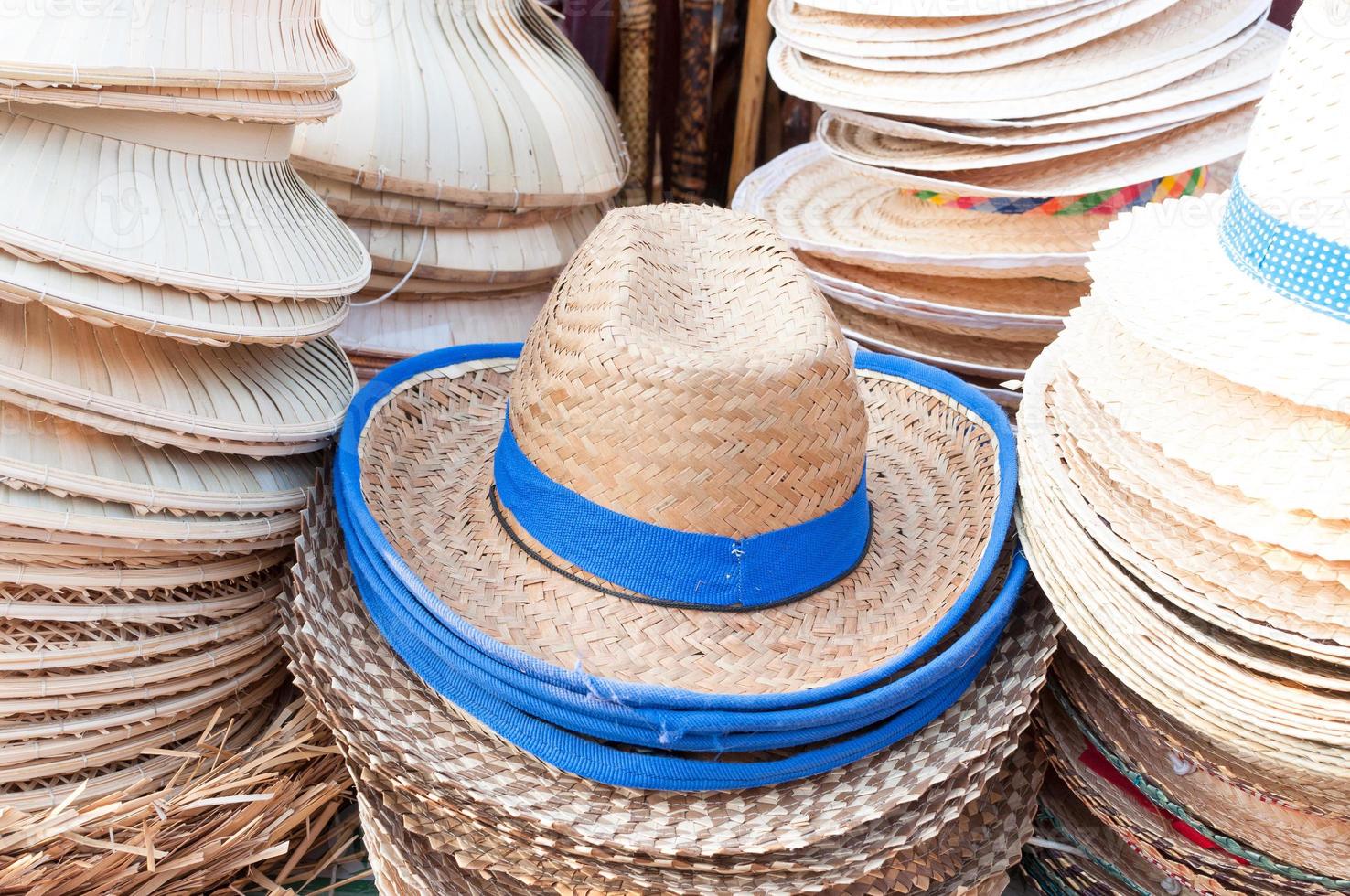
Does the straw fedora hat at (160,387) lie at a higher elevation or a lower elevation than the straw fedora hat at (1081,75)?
lower

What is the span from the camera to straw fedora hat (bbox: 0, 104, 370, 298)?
1.30 metres

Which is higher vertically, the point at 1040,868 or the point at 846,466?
the point at 846,466

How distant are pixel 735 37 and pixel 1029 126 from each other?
58.7 inches

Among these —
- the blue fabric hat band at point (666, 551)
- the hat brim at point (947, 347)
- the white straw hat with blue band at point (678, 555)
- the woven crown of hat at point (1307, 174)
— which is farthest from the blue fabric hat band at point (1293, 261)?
the hat brim at point (947, 347)

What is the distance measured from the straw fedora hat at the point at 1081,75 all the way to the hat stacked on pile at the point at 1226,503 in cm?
42

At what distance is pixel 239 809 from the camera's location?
159cm

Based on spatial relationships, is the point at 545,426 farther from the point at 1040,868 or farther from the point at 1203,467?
the point at 1040,868

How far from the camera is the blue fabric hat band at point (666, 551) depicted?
136 centimetres

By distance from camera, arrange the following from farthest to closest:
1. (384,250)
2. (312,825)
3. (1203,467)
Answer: (384,250) < (312,825) < (1203,467)

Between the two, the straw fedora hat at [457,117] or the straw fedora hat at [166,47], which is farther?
the straw fedora hat at [457,117]

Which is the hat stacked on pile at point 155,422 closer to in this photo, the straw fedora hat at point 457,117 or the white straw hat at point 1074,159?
the straw fedora hat at point 457,117

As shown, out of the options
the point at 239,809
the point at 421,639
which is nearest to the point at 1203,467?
the point at 421,639

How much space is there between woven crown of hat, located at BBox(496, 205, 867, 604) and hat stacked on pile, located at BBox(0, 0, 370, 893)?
1.17 ft

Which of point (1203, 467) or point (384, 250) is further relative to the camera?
point (384, 250)
